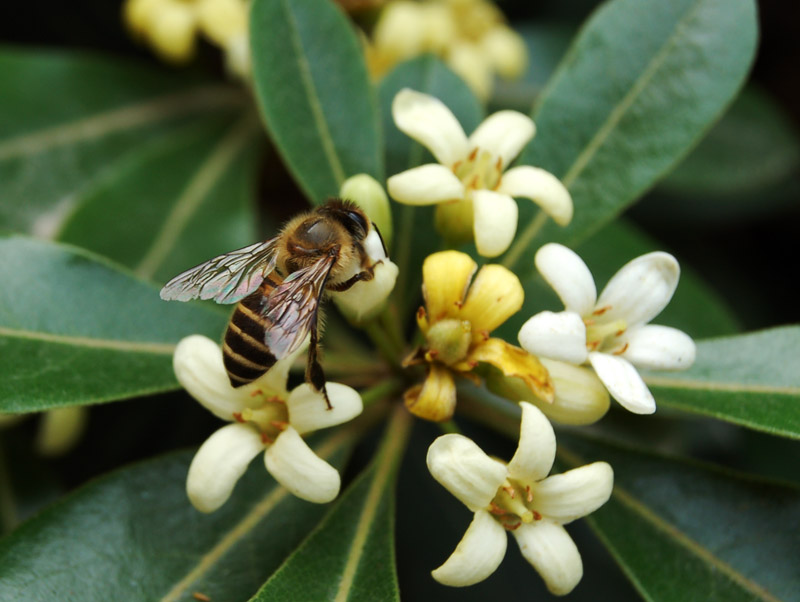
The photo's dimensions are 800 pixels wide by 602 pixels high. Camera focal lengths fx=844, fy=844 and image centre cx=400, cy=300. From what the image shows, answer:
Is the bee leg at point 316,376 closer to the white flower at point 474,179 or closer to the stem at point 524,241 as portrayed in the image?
the white flower at point 474,179

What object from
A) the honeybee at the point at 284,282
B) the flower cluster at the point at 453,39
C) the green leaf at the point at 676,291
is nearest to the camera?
the honeybee at the point at 284,282

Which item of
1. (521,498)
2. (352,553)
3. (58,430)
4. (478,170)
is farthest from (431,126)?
(58,430)

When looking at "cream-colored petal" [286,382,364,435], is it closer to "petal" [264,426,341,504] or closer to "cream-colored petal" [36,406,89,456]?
"petal" [264,426,341,504]

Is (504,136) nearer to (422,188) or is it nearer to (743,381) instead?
(422,188)

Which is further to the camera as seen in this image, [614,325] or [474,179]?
[474,179]

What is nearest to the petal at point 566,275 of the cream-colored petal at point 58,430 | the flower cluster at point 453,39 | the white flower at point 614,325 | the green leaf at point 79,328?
the white flower at point 614,325

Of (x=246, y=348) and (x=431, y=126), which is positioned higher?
(x=431, y=126)

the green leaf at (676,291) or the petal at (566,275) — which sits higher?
the petal at (566,275)
